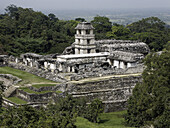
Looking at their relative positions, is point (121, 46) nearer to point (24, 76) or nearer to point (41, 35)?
point (24, 76)

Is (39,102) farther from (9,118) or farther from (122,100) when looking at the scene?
(9,118)

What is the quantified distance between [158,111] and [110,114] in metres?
7.17

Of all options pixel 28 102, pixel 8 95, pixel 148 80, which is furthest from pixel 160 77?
pixel 8 95

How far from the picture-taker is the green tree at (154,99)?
18828 millimetres

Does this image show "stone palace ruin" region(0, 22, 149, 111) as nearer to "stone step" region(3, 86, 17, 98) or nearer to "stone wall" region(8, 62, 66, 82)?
"stone wall" region(8, 62, 66, 82)

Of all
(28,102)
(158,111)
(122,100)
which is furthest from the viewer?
(122,100)

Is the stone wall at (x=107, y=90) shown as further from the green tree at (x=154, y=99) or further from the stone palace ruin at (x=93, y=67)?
the green tree at (x=154, y=99)

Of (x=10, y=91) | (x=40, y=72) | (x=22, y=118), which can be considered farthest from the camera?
(x=40, y=72)

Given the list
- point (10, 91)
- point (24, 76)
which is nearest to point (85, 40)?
point (24, 76)

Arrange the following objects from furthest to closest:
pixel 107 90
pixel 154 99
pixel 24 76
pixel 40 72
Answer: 1. pixel 40 72
2. pixel 24 76
3. pixel 107 90
4. pixel 154 99

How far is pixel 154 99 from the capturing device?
19.4 metres

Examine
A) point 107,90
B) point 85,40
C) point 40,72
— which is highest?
point 85,40

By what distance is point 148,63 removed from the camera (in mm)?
21609

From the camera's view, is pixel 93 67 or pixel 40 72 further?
pixel 93 67
